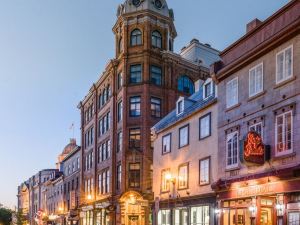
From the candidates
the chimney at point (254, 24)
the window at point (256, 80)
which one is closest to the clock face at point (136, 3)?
the chimney at point (254, 24)

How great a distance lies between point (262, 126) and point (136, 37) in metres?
31.3

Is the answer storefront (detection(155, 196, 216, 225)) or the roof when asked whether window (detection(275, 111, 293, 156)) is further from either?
storefront (detection(155, 196, 216, 225))

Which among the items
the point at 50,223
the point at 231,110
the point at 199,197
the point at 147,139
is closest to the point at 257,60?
the point at 231,110

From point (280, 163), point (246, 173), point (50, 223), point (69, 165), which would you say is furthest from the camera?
point (50, 223)

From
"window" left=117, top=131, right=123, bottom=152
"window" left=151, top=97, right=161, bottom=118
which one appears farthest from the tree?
"window" left=151, top=97, right=161, bottom=118

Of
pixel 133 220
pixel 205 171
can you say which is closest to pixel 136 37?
pixel 133 220

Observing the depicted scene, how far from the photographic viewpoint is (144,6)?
5231cm

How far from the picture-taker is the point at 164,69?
5234 cm

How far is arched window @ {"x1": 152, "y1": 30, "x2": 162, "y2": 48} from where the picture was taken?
52.7m

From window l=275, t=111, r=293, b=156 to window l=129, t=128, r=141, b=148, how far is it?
95.6 feet

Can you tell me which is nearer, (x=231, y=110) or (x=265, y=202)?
(x=265, y=202)

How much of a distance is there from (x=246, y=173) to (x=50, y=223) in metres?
77.6

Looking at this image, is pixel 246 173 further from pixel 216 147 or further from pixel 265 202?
pixel 216 147

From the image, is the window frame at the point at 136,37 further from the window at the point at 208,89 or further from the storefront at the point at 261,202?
the storefront at the point at 261,202
